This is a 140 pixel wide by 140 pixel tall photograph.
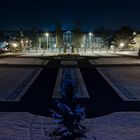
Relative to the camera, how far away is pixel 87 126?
986 cm

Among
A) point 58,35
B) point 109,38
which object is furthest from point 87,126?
point 58,35

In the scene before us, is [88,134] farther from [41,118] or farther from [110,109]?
[110,109]

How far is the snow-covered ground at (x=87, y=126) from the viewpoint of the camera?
8914mm

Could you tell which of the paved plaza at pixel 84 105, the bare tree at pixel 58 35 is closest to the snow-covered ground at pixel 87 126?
the paved plaza at pixel 84 105

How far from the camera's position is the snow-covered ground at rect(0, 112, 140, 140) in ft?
29.2

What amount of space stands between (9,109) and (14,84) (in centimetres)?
740

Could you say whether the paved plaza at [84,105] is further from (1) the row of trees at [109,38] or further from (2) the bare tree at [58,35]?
(2) the bare tree at [58,35]

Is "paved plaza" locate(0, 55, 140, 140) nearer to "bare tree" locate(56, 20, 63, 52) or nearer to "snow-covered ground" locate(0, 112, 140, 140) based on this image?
"snow-covered ground" locate(0, 112, 140, 140)

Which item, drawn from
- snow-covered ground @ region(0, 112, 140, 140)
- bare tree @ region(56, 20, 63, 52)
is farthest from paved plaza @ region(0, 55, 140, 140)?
bare tree @ region(56, 20, 63, 52)

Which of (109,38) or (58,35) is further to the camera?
(58,35)

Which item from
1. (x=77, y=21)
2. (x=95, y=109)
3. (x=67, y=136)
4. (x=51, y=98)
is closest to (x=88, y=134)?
(x=67, y=136)

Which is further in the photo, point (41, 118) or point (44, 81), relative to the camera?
point (44, 81)

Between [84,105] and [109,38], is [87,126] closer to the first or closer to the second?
[84,105]

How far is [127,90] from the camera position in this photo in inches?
682
